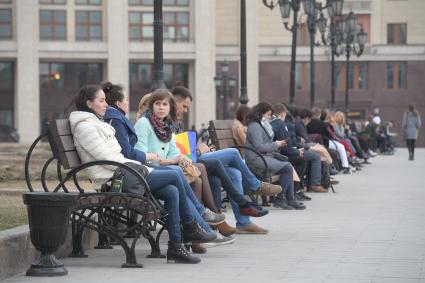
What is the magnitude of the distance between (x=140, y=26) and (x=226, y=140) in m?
74.3

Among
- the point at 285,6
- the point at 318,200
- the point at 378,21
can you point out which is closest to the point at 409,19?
the point at 378,21

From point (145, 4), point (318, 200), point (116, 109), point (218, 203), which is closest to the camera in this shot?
point (116, 109)

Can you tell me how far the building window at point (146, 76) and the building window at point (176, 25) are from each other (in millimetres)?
2781

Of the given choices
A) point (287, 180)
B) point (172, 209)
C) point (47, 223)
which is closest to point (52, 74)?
point (287, 180)

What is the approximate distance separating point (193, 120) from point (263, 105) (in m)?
75.6

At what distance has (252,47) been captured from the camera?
94.6 meters

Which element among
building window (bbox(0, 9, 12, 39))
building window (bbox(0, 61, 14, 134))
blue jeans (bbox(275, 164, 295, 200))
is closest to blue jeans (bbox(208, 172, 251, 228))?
blue jeans (bbox(275, 164, 295, 200))

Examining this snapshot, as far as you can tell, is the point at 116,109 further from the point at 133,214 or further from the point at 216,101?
the point at 216,101

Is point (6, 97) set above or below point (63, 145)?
below

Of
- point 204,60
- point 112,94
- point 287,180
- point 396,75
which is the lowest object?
point 396,75

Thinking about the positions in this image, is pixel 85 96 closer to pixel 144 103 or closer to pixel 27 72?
pixel 144 103

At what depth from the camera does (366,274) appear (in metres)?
10.1

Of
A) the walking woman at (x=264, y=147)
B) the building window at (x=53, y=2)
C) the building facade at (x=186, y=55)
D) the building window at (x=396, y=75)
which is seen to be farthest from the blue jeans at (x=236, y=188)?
the building window at (x=396, y=75)

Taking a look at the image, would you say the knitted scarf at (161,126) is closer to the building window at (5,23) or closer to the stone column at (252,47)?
the building window at (5,23)
